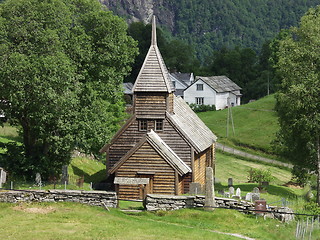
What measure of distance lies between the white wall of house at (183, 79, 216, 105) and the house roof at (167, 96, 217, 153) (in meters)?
61.3

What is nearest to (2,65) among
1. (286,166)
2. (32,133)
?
(32,133)

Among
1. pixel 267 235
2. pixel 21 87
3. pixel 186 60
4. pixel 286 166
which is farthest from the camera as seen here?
pixel 186 60

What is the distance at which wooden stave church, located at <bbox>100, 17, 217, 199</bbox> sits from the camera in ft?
145

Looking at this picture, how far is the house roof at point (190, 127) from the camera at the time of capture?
46.2m

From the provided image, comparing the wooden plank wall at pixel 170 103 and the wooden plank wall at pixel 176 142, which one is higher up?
the wooden plank wall at pixel 170 103

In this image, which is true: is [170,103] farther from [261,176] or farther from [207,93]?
[207,93]

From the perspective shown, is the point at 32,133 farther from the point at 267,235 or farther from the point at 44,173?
the point at 267,235

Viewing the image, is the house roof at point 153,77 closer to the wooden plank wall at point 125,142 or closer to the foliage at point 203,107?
the wooden plank wall at point 125,142

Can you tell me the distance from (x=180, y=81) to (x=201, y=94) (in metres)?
17.1

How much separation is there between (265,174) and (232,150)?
23.7 m

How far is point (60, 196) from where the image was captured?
35406mm

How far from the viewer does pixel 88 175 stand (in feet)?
182

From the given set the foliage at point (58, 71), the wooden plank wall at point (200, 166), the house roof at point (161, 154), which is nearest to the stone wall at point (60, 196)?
the foliage at point (58, 71)

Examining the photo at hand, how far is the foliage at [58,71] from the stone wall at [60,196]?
29.4ft
